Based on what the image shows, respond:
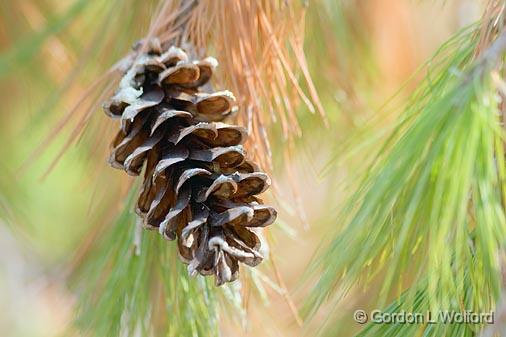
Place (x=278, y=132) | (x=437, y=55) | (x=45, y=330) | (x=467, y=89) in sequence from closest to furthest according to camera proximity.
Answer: (x=467, y=89) → (x=437, y=55) → (x=278, y=132) → (x=45, y=330)

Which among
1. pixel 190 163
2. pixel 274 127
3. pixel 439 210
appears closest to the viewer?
pixel 439 210

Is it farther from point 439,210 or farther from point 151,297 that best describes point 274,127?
point 439,210

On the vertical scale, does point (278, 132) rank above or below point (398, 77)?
below

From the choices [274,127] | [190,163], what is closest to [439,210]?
[190,163]

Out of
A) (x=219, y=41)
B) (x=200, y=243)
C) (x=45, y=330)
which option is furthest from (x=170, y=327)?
(x=45, y=330)

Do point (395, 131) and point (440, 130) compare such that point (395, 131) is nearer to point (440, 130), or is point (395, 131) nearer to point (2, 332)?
point (440, 130)

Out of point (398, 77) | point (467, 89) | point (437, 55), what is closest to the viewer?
point (467, 89)
